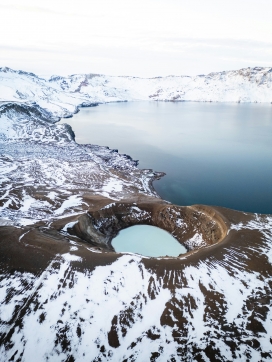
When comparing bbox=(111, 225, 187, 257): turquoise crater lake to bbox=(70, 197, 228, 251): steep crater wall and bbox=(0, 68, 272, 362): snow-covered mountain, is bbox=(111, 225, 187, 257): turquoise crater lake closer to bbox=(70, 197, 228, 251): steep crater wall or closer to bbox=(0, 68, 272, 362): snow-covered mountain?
bbox=(70, 197, 228, 251): steep crater wall

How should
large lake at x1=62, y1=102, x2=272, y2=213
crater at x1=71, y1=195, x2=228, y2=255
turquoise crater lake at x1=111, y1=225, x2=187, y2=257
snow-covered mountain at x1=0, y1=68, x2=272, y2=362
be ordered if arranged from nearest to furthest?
snow-covered mountain at x1=0, y1=68, x2=272, y2=362
turquoise crater lake at x1=111, y1=225, x2=187, y2=257
crater at x1=71, y1=195, x2=228, y2=255
large lake at x1=62, y1=102, x2=272, y2=213

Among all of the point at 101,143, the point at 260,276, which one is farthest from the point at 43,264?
the point at 101,143

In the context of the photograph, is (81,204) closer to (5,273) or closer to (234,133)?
(5,273)

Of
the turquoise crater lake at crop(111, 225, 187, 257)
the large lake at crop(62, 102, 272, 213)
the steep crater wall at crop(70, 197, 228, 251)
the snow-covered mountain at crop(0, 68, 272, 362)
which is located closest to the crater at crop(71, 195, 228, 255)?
the steep crater wall at crop(70, 197, 228, 251)

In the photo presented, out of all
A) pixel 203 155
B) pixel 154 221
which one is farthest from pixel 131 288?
pixel 203 155

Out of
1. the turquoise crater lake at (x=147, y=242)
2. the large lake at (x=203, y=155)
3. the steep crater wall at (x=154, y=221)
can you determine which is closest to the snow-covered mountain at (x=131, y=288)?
the steep crater wall at (x=154, y=221)

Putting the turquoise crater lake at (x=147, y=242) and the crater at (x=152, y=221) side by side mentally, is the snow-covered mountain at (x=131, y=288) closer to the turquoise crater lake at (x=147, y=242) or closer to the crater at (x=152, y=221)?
the crater at (x=152, y=221)
